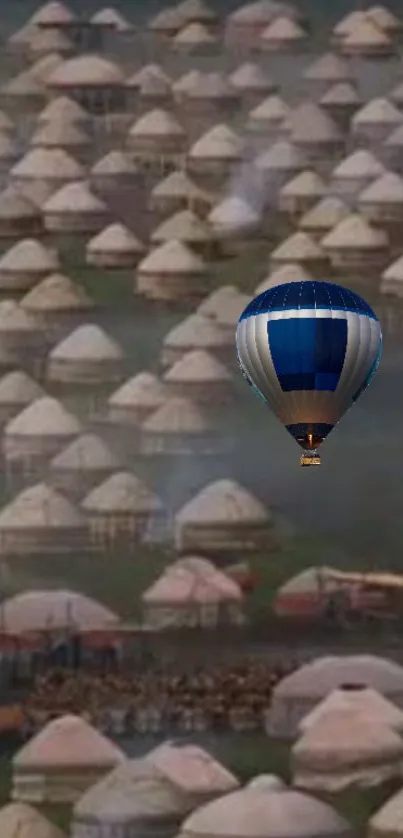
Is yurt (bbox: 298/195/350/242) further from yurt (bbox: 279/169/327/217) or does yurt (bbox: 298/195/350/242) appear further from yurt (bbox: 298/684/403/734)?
yurt (bbox: 298/684/403/734)

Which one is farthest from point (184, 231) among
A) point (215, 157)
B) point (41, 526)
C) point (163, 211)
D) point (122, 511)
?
point (41, 526)

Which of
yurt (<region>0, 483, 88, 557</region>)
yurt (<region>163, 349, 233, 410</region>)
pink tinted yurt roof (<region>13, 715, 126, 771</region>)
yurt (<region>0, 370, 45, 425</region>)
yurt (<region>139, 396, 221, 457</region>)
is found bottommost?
pink tinted yurt roof (<region>13, 715, 126, 771</region>)

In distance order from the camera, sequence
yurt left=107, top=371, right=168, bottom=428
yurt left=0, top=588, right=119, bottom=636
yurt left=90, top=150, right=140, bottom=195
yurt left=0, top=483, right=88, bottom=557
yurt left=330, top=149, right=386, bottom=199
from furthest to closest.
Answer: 1. yurt left=90, top=150, right=140, bottom=195
2. yurt left=330, top=149, right=386, bottom=199
3. yurt left=107, top=371, right=168, bottom=428
4. yurt left=0, top=483, right=88, bottom=557
5. yurt left=0, top=588, right=119, bottom=636

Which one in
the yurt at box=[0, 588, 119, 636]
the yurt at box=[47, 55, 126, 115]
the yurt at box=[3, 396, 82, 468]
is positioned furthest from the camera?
the yurt at box=[47, 55, 126, 115]

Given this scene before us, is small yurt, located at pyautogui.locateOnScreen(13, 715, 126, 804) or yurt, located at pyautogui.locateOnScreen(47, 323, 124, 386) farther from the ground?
yurt, located at pyautogui.locateOnScreen(47, 323, 124, 386)

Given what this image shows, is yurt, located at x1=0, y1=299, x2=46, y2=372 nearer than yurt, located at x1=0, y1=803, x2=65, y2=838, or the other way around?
yurt, located at x1=0, y1=803, x2=65, y2=838

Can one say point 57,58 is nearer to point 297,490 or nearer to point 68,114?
point 68,114

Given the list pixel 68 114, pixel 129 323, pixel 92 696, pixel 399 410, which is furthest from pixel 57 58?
pixel 92 696

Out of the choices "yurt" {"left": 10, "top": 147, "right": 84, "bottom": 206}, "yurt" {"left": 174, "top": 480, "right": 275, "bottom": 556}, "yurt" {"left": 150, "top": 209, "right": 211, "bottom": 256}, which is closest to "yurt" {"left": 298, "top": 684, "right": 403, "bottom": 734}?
"yurt" {"left": 174, "top": 480, "right": 275, "bottom": 556}

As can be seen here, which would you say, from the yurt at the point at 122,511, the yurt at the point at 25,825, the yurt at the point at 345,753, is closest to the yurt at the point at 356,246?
the yurt at the point at 122,511
